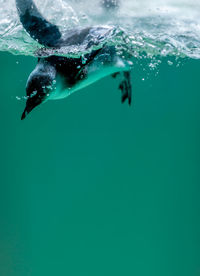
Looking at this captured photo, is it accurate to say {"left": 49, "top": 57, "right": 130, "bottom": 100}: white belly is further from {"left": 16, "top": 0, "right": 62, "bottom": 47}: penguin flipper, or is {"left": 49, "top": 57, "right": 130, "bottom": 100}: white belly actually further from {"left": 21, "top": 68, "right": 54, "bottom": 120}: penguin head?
{"left": 16, "top": 0, "right": 62, "bottom": 47}: penguin flipper

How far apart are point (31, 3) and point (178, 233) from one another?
63.6 feet

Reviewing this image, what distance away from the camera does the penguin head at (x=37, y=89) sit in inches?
74.2

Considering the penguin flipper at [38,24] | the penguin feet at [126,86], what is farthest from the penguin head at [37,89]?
the penguin feet at [126,86]

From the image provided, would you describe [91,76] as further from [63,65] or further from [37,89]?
[37,89]

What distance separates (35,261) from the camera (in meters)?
19.3

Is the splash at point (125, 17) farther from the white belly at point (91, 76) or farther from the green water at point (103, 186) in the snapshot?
the green water at point (103, 186)

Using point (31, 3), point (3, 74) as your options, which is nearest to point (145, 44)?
point (31, 3)

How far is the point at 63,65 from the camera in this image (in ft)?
7.41

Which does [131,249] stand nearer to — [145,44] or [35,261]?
[35,261]

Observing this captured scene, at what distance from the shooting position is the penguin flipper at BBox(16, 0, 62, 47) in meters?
3.05

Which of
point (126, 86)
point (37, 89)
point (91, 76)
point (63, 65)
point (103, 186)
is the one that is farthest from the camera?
point (103, 186)

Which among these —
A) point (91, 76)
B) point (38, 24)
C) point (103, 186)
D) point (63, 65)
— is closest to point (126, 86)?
point (91, 76)

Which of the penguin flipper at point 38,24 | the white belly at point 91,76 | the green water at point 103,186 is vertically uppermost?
the penguin flipper at point 38,24

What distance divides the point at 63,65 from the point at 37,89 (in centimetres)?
47
